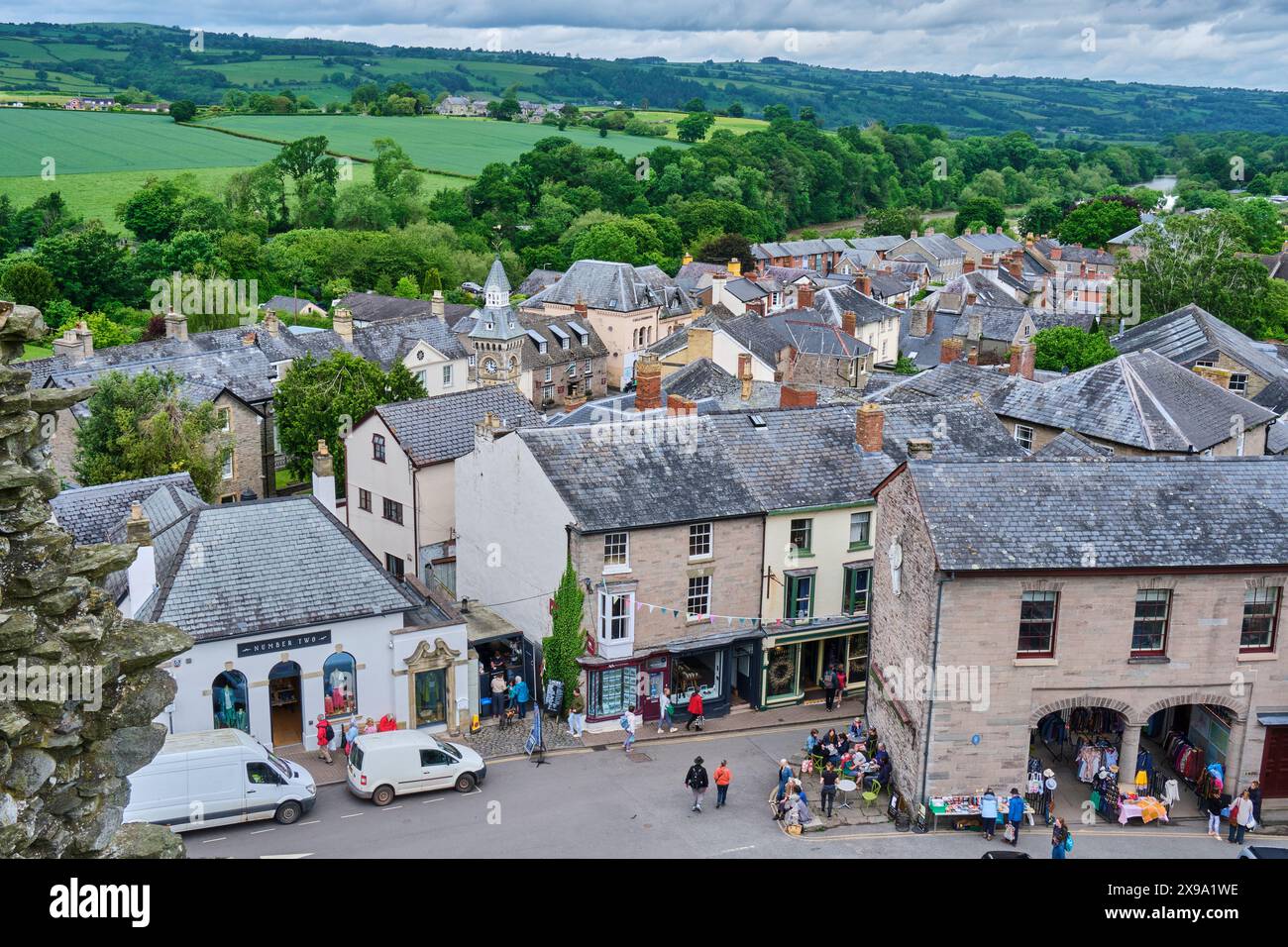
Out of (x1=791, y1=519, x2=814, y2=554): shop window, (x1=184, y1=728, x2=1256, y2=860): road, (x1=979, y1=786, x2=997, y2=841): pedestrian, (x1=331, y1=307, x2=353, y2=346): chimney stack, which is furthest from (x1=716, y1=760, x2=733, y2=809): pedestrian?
(x1=331, y1=307, x2=353, y2=346): chimney stack

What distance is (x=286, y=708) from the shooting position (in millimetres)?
34469

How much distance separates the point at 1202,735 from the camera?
1291 inches

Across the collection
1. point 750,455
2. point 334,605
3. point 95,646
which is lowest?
point 334,605

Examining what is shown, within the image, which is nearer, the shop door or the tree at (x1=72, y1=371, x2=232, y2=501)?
the shop door

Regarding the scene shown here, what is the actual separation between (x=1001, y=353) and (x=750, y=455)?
53.7 m

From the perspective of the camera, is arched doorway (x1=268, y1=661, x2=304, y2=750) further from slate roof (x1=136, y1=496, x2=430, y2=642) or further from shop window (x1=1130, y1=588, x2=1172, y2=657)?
shop window (x1=1130, y1=588, x2=1172, y2=657)

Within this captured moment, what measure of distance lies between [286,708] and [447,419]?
13437mm

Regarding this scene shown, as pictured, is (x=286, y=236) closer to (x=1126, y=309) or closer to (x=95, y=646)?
(x=1126, y=309)

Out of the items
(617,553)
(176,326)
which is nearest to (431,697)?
(617,553)

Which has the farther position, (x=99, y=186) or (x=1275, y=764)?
(x=99, y=186)

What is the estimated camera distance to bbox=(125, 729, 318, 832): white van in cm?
2819

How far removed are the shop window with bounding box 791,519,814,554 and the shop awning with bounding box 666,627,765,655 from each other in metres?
2.88

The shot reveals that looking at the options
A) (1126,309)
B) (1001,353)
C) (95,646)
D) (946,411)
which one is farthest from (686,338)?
(95,646)

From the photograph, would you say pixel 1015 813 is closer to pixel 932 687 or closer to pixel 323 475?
pixel 932 687
